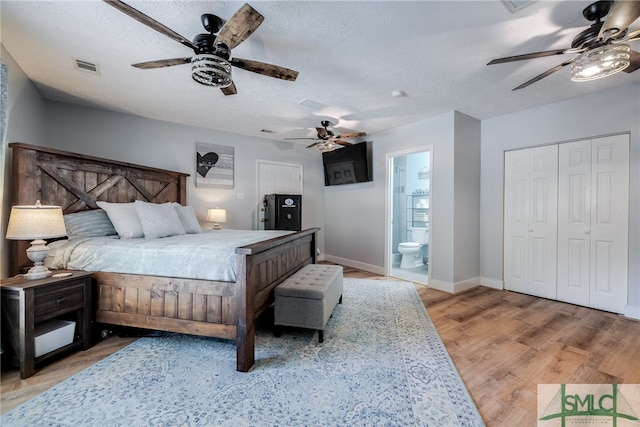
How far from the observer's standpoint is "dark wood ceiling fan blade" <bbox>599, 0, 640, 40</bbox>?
4.90 feet

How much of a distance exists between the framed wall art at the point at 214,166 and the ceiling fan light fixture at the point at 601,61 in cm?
462

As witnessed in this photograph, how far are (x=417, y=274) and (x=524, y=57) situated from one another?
11.3ft

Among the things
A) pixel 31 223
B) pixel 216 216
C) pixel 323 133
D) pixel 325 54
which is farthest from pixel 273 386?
pixel 323 133

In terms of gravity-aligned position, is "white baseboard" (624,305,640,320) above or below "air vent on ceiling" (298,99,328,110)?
below

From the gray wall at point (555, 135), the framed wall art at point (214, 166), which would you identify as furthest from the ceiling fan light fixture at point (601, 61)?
the framed wall art at point (214, 166)

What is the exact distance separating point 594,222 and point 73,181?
20.0 ft

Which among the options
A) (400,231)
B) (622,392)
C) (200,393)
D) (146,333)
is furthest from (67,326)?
(400,231)

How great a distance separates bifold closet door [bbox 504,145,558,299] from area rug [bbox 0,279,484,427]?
7.50 ft

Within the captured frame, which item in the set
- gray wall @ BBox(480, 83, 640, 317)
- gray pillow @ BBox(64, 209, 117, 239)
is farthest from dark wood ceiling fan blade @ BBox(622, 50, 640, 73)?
gray pillow @ BBox(64, 209, 117, 239)

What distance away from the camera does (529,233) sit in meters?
3.83

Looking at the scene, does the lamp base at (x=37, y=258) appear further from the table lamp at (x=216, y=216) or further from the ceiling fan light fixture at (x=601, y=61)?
the ceiling fan light fixture at (x=601, y=61)

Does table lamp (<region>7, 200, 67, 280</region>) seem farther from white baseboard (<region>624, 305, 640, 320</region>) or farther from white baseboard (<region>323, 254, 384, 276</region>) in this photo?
white baseboard (<region>624, 305, 640, 320</region>)

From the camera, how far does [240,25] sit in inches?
68.3

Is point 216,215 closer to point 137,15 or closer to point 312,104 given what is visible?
point 312,104
